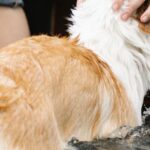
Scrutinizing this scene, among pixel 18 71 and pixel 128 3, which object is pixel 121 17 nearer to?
pixel 128 3

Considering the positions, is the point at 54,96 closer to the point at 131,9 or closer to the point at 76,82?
the point at 76,82

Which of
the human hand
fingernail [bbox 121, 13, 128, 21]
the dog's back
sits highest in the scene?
the human hand

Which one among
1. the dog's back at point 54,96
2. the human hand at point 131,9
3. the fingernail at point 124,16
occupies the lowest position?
the dog's back at point 54,96

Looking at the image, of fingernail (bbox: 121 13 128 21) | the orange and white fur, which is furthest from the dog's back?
fingernail (bbox: 121 13 128 21)

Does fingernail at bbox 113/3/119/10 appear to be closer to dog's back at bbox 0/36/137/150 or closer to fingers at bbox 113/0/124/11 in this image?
fingers at bbox 113/0/124/11

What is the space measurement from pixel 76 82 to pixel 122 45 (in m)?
0.32

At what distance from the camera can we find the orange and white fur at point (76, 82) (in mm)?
1379

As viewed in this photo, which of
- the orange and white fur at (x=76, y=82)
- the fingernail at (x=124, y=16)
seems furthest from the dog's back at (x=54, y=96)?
the fingernail at (x=124, y=16)

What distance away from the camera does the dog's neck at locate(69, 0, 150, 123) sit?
1775 mm

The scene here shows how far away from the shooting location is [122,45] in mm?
1803

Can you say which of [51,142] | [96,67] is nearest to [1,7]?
[96,67]

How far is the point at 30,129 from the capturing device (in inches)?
53.9

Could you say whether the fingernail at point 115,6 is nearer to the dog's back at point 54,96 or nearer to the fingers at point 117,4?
the fingers at point 117,4

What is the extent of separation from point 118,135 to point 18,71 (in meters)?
0.45
